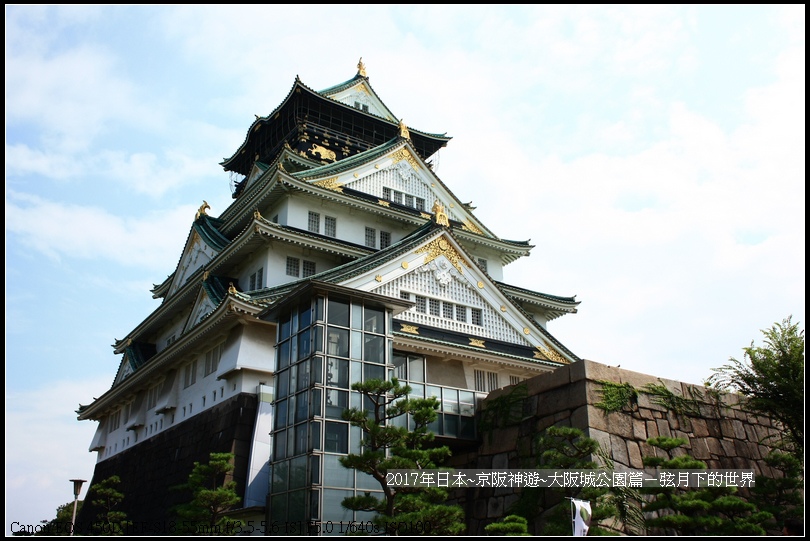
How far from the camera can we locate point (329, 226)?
33.1m

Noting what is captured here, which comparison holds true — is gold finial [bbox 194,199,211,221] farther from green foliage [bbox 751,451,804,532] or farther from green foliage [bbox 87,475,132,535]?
green foliage [bbox 751,451,804,532]

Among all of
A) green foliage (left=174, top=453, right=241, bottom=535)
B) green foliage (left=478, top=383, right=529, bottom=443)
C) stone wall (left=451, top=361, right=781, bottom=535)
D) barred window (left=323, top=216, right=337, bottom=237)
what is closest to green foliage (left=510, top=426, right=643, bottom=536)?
stone wall (left=451, top=361, right=781, bottom=535)

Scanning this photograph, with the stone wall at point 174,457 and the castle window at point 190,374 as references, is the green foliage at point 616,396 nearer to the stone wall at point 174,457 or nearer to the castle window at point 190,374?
the stone wall at point 174,457

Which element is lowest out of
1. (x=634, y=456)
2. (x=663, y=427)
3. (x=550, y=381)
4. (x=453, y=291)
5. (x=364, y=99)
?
(x=634, y=456)

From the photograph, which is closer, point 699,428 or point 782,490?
point 782,490

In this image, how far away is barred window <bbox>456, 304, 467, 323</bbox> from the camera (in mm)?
27750

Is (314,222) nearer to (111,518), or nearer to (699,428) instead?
(111,518)

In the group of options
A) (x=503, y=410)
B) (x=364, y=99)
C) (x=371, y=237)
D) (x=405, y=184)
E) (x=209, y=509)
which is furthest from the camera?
(x=364, y=99)

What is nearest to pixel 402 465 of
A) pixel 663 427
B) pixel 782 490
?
pixel 663 427

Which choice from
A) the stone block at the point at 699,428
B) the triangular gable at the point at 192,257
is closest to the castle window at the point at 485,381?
the stone block at the point at 699,428

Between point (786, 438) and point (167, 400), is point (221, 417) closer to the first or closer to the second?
point (167, 400)

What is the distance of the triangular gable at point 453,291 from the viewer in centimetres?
2684

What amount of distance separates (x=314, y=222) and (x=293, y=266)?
9.70 ft

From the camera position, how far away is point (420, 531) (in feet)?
48.5
